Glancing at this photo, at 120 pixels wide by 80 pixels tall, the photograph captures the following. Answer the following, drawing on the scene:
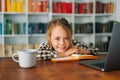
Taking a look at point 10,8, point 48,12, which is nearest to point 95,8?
point 48,12

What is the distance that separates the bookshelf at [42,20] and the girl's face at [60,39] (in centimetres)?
254

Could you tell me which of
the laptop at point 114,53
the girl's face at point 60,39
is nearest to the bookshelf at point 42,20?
the girl's face at point 60,39

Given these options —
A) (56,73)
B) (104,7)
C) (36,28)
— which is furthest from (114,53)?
(104,7)

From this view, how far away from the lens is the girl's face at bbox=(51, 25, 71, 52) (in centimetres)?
189

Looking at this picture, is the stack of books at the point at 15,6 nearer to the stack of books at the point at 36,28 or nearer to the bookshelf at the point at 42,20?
the bookshelf at the point at 42,20

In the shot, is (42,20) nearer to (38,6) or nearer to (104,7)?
(38,6)

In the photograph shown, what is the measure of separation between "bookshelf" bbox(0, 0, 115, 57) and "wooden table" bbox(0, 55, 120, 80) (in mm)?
3086

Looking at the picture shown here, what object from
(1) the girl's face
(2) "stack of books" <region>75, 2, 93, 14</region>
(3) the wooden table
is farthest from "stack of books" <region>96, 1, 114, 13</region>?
(3) the wooden table

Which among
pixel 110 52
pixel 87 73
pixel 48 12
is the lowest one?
pixel 87 73

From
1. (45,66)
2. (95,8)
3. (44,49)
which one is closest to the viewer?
(45,66)

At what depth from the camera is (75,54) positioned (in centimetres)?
169

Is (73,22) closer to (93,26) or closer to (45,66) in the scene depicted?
(93,26)

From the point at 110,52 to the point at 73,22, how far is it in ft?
11.2

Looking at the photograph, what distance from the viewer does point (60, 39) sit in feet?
6.25
